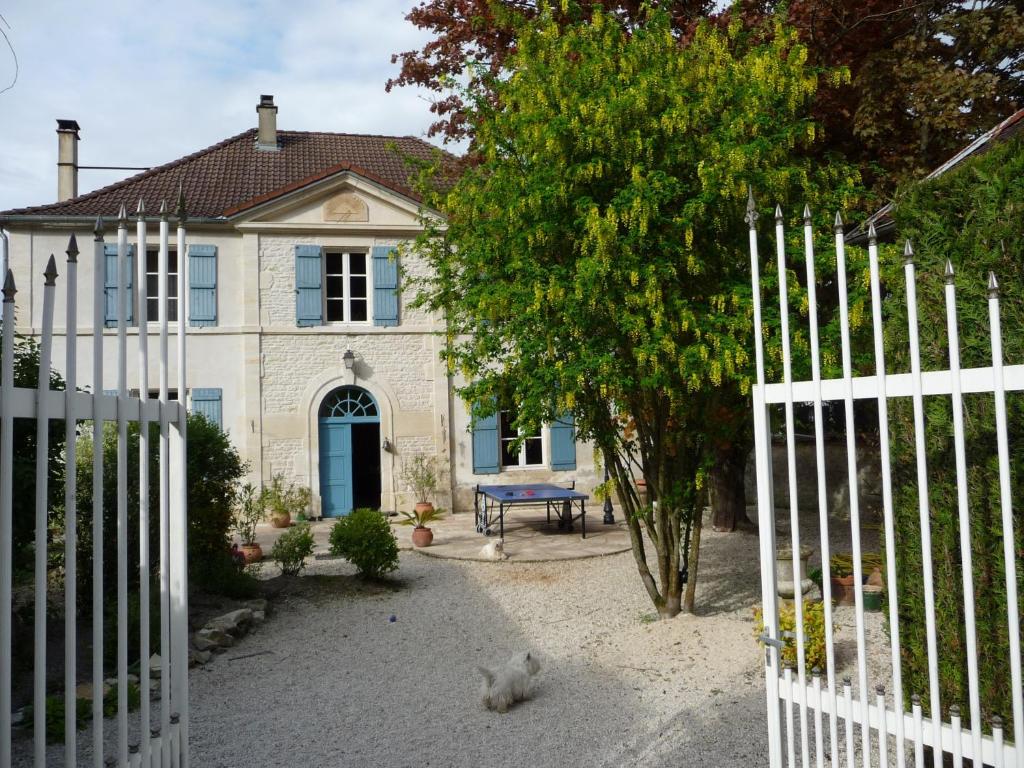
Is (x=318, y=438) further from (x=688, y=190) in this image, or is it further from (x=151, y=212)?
(x=688, y=190)

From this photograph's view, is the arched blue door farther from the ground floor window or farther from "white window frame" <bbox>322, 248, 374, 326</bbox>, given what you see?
the ground floor window

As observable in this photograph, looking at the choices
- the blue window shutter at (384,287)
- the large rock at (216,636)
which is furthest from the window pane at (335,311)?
the large rock at (216,636)

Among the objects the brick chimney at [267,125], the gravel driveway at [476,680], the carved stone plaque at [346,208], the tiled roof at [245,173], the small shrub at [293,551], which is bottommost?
the gravel driveway at [476,680]

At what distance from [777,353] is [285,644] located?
Answer: 4633 mm

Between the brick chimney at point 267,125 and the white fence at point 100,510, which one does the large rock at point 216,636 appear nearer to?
the white fence at point 100,510

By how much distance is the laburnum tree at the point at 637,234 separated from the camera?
6129 millimetres

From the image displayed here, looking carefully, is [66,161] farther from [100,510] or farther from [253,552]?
[100,510]

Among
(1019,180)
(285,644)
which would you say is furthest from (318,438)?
(1019,180)

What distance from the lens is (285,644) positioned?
695 centimetres

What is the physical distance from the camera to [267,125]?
17391 mm

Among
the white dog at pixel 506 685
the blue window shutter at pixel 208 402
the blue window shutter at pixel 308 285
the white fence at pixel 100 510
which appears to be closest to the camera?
the white fence at pixel 100 510

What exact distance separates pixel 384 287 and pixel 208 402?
3672mm

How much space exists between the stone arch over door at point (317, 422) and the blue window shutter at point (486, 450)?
4.98 ft

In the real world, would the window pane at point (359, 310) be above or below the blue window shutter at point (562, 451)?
above
